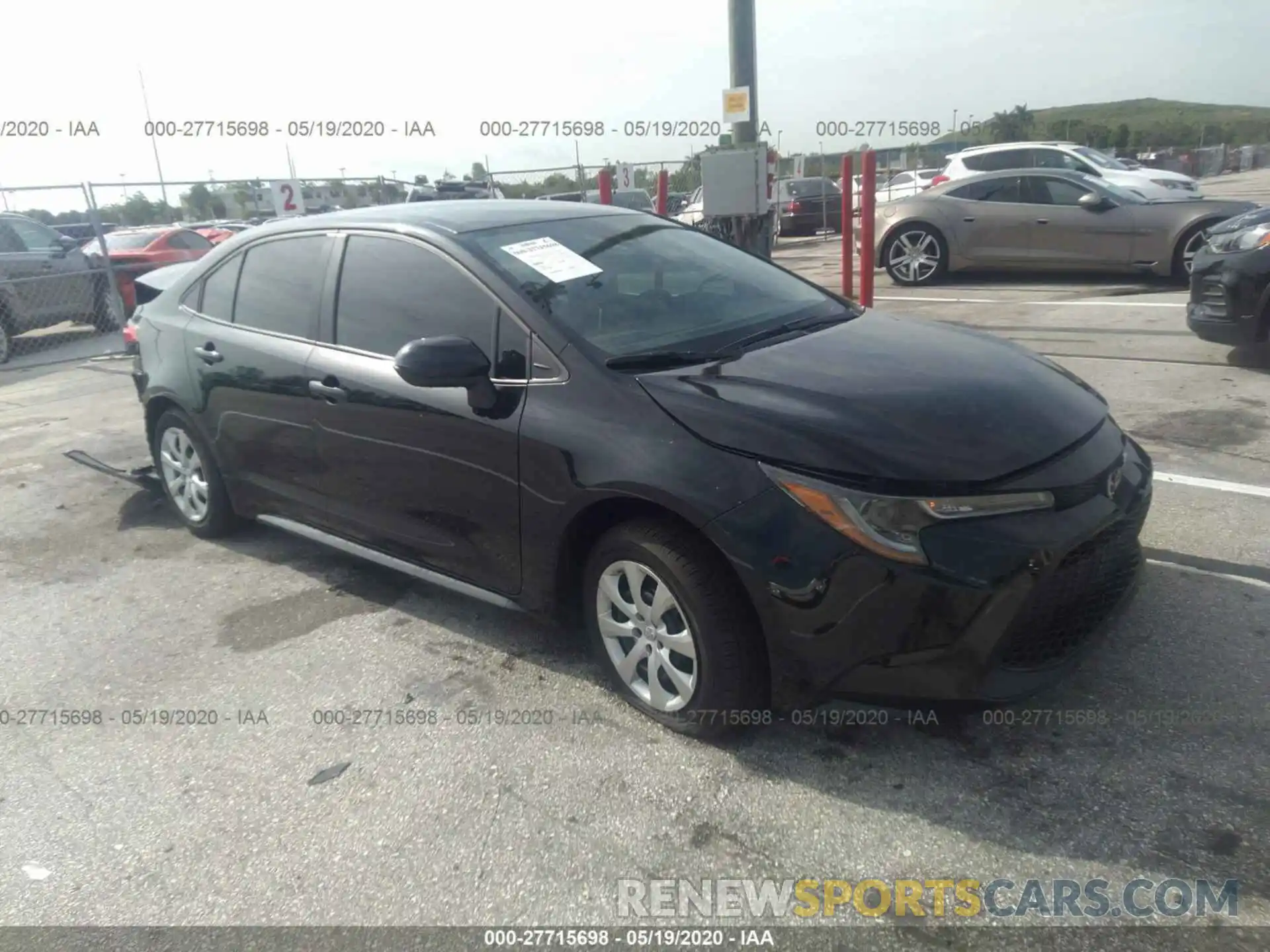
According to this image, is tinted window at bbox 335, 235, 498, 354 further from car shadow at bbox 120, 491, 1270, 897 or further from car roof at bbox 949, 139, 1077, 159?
car roof at bbox 949, 139, 1077, 159

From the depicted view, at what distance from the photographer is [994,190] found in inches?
451

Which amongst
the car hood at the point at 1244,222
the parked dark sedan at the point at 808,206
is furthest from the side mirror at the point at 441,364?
the parked dark sedan at the point at 808,206

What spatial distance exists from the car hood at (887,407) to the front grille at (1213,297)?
12.9ft

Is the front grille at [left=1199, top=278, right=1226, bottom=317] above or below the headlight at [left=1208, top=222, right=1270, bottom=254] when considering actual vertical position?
below

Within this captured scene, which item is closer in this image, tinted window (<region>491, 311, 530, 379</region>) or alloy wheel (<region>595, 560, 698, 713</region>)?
alloy wheel (<region>595, 560, 698, 713</region>)

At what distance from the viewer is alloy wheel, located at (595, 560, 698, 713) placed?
9.37 ft

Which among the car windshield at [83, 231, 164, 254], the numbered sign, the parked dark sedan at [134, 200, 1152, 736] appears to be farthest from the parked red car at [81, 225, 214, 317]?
the parked dark sedan at [134, 200, 1152, 736]

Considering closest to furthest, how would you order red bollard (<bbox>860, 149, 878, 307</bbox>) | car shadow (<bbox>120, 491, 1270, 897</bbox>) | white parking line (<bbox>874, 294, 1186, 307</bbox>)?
car shadow (<bbox>120, 491, 1270, 897</bbox>) < red bollard (<bbox>860, 149, 878, 307</bbox>) < white parking line (<bbox>874, 294, 1186, 307</bbox>)

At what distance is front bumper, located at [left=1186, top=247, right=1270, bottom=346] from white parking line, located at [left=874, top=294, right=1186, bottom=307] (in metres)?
3.01

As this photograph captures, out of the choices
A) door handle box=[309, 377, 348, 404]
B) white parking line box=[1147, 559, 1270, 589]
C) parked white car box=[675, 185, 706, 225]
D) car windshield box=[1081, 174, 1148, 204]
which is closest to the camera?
white parking line box=[1147, 559, 1270, 589]

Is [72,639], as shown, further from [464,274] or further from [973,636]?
[973,636]

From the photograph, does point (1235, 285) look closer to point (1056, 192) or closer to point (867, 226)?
point (867, 226)

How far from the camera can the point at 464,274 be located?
341cm

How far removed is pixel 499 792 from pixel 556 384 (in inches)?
49.8
